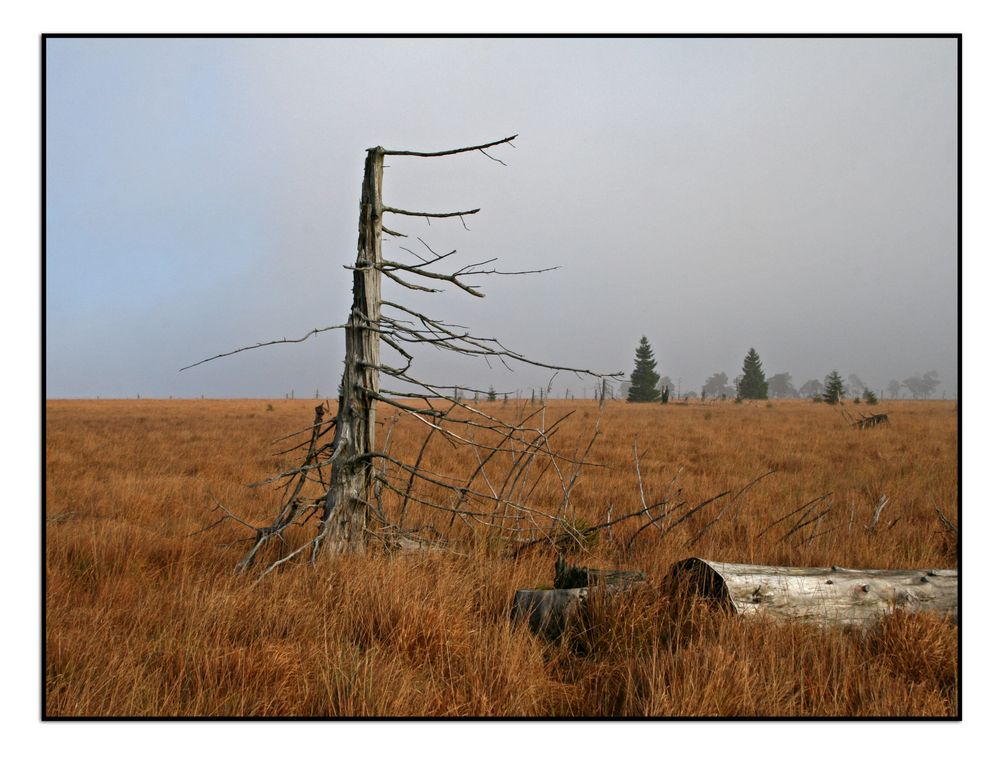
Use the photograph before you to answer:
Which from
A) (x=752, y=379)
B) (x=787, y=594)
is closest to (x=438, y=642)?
(x=787, y=594)

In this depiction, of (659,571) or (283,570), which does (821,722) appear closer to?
(659,571)

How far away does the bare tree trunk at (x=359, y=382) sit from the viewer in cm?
459

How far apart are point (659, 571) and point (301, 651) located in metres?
3.02

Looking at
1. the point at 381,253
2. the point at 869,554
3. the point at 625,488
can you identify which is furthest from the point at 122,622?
the point at 625,488

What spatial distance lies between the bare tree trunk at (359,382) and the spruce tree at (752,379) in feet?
232

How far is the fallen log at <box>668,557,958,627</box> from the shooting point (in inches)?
137

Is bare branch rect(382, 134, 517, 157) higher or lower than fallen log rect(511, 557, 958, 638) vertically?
higher

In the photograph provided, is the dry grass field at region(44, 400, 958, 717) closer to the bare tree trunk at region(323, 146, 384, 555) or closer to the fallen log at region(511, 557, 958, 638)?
the fallen log at region(511, 557, 958, 638)

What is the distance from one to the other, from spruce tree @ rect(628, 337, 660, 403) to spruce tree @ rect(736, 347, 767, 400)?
46.2 ft

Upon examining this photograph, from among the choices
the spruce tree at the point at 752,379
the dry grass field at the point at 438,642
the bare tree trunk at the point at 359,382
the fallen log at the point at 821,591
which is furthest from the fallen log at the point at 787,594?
the spruce tree at the point at 752,379

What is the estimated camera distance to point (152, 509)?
7.33 metres

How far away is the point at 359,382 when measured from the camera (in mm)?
4609

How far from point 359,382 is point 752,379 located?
240 ft

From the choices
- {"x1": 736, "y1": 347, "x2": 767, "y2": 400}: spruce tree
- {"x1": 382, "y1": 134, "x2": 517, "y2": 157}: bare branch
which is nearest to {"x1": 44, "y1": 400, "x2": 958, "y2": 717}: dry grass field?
{"x1": 382, "y1": 134, "x2": 517, "y2": 157}: bare branch
